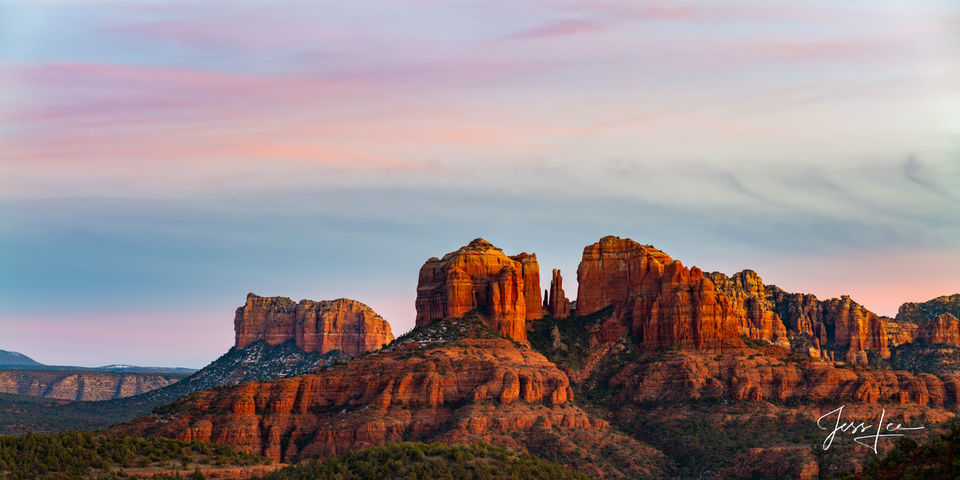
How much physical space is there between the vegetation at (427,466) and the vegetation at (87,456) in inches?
594

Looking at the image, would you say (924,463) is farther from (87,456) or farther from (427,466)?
(87,456)

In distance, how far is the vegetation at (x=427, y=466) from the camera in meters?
145

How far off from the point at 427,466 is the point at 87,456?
4268cm

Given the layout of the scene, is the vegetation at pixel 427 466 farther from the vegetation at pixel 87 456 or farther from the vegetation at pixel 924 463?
the vegetation at pixel 924 463

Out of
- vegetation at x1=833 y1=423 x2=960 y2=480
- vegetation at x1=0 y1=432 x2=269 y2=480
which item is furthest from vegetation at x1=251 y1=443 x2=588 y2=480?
vegetation at x1=833 y1=423 x2=960 y2=480

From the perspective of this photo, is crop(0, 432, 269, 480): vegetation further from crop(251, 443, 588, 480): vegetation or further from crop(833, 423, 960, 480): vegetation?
crop(833, 423, 960, 480): vegetation

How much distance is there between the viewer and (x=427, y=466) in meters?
147

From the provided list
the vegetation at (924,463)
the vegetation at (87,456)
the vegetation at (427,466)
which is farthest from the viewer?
the vegetation at (427,466)

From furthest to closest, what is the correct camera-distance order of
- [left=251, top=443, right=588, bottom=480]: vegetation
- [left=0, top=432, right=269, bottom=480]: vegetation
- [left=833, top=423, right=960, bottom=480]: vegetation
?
1. [left=251, top=443, right=588, bottom=480]: vegetation
2. [left=0, top=432, right=269, bottom=480]: vegetation
3. [left=833, top=423, right=960, bottom=480]: vegetation

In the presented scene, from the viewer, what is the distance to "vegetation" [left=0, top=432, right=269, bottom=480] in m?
145

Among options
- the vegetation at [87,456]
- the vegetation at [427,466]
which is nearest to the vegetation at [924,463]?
the vegetation at [427,466]

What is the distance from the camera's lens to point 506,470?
152 metres

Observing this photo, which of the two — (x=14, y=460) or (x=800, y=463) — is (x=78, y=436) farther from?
(x=800, y=463)

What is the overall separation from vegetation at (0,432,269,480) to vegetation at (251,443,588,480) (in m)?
15.1
